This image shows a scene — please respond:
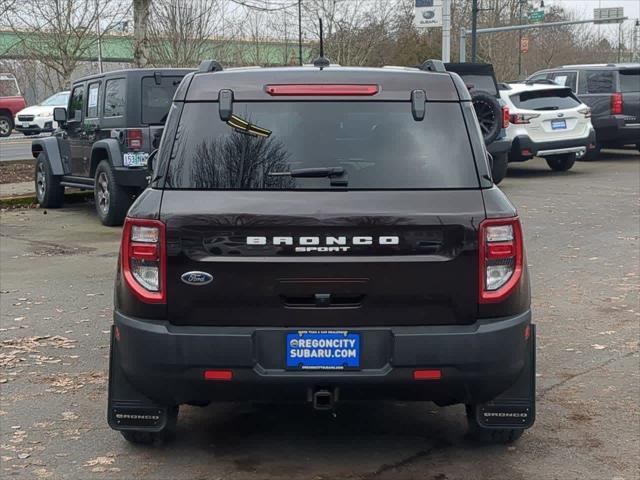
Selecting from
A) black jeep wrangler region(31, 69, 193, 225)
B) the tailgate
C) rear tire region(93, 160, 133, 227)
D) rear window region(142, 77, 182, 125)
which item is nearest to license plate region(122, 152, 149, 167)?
black jeep wrangler region(31, 69, 193, 225)

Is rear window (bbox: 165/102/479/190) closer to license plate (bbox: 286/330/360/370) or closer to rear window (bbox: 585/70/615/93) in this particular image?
license plate (bbox: 286/330/360/370)

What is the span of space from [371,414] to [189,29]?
1321 inches

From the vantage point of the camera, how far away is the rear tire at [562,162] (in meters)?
18.8

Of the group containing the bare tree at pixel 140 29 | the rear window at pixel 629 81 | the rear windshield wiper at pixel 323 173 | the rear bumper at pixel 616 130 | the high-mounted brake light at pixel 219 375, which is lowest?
the high-mounted brake light at pixel 219 375

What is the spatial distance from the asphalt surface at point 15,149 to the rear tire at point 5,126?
1311 millimetres

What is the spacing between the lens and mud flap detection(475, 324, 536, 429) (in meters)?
4.42

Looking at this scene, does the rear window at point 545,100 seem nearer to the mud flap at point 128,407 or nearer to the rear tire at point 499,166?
the rear tire at point 499,166

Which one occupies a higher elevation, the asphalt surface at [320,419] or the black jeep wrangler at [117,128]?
the black jeep wrangler at [117,128]

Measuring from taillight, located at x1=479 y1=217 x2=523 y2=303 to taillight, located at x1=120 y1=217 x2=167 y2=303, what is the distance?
1368 millimetres

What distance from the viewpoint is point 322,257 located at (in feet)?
13.3

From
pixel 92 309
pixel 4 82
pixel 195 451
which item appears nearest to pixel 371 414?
pixel 195 451

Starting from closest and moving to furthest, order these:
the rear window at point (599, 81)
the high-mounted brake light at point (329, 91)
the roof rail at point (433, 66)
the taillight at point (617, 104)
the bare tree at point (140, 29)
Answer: the high-mounted brake light at point (329, 91), the roof rail at point (433, 66), the bare tree at point (140, 29), the taillight at point (617, 104), the rear window at point (599, 81)

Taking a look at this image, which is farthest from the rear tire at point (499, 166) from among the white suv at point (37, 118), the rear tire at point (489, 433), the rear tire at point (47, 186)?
the white suv at point (37, 118)

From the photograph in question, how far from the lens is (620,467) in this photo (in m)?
4.50
